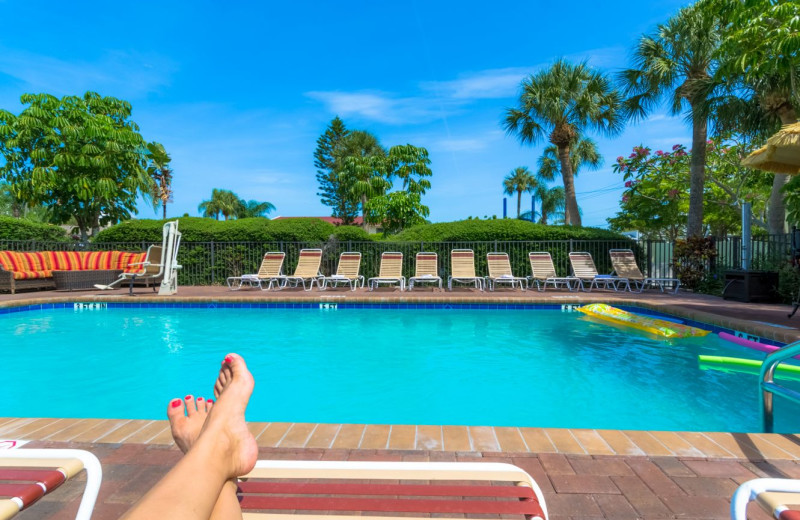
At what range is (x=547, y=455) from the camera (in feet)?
6.32

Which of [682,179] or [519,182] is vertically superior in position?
[519,182]

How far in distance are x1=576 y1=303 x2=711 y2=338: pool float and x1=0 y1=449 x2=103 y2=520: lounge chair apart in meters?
6.30

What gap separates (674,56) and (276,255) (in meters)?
11.6

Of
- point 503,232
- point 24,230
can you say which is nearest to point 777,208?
point 503,232

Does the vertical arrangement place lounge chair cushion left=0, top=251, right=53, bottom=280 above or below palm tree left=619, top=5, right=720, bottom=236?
→ below

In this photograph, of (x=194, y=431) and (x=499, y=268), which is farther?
(x=499, y=268)

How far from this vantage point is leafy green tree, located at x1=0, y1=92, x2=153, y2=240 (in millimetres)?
14953

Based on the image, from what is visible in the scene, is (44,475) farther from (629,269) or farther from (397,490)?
(629,269)

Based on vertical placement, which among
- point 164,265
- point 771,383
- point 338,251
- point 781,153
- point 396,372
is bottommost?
point 396,372

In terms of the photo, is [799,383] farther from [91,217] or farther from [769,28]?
[91,217]

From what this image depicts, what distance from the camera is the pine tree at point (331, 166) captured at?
34.9 meters

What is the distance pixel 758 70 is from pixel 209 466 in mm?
9946

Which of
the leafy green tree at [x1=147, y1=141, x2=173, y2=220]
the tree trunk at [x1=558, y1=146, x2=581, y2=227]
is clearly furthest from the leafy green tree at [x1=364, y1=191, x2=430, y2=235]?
the leafy green tree at [x1=147, y1=141, x2=173, y2=220]

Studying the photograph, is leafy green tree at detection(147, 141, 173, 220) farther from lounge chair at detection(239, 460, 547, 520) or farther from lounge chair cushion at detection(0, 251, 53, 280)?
lounge chair at detection(239, 460, 547, 520)
